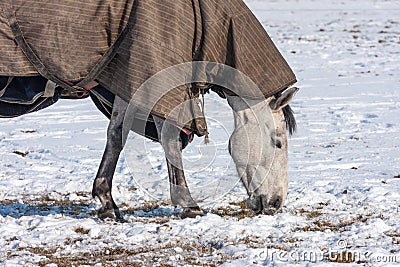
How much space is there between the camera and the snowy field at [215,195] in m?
4.13

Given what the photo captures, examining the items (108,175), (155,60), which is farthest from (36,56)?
(108,175)

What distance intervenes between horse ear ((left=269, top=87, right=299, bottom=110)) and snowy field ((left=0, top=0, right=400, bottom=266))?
76cm

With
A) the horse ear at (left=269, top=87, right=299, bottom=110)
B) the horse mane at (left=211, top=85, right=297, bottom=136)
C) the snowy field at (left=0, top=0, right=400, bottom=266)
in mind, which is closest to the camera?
the snowy field at (left=0, top=0, right=400, bottom=266)

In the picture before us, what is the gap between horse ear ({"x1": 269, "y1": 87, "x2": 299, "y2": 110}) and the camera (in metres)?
4.84

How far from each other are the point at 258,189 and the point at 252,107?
580 millimetres

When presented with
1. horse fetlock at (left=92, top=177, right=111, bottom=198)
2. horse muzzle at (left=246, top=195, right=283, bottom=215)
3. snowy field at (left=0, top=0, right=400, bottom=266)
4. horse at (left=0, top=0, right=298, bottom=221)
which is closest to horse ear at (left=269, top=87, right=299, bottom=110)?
horse at (left=0, top=0, right=298, bottom=221)

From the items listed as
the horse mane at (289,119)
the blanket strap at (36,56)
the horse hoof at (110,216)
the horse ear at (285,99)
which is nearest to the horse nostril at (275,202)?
the horse mane at (289,119)

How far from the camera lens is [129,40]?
15.0 feet

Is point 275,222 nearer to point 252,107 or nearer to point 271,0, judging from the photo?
point 252,107

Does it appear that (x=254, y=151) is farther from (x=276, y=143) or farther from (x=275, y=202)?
(x=275, y=202)

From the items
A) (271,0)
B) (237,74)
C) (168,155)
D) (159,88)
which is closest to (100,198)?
(168,155)

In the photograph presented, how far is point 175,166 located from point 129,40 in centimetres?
102

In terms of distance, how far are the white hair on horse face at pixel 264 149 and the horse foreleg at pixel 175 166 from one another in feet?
1.41

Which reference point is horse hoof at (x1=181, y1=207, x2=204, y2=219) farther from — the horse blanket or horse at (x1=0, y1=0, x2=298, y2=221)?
the horse blanket
